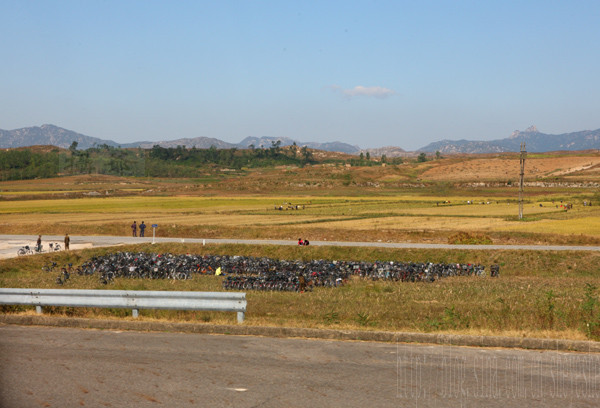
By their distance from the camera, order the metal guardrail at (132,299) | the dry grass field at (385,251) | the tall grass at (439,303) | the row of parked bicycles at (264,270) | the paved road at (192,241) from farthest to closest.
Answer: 1. the paved road at (192,241)
2. the row of parked bicycles at (264,270)
3. the dry grass field at (385,251)
4. the metal guardrail at (132,299)
5. the tall grass at (439,303)

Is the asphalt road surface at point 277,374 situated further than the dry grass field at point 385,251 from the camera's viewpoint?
No

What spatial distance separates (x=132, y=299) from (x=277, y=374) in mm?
5852

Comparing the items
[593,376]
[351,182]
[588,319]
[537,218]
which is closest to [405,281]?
[588,319]

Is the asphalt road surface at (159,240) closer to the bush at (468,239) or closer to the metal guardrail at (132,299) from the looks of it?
the bush at (468,239)

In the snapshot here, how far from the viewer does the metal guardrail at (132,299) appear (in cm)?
1401

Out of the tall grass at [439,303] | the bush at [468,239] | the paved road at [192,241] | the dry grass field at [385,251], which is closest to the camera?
the tall grass at [439,303]

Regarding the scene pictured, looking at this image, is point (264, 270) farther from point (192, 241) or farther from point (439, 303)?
point (192, 241)

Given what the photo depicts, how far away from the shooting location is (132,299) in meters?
14.6

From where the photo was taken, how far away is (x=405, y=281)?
3030 centimetres

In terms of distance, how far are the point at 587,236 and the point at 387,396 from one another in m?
41.3

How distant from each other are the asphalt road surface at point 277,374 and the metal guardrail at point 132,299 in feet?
4.16

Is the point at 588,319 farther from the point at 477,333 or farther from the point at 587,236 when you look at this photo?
the point at 587,236

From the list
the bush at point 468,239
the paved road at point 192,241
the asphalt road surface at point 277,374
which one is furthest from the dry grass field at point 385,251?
the paved road at point 192,241

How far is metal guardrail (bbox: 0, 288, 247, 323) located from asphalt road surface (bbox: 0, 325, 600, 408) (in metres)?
1.27
